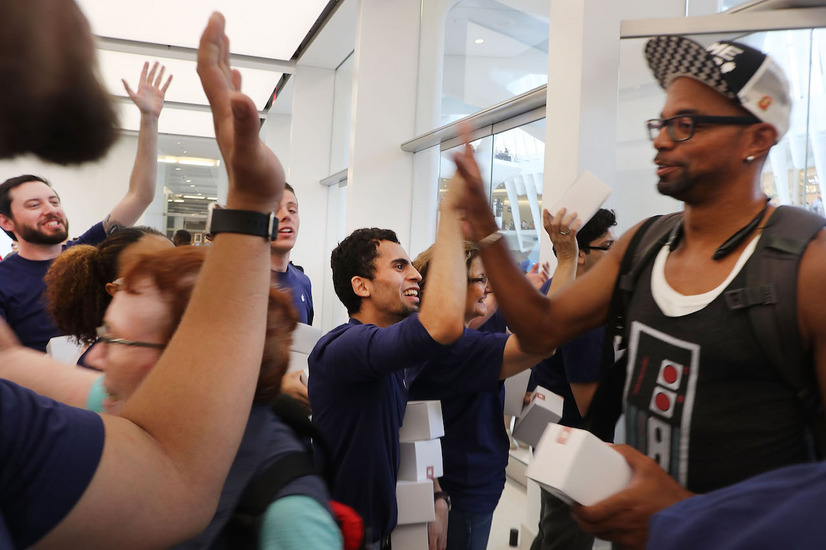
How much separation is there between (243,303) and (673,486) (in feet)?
2.78

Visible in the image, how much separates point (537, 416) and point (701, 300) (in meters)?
1.29

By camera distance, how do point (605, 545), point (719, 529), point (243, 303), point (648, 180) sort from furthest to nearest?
point (648, 180) < point (605, 545) < point (243, 303) < point (719, 529)

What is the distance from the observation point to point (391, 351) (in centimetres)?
188

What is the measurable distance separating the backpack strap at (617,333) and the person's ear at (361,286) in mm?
1223

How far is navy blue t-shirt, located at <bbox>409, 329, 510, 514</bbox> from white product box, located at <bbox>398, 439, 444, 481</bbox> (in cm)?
21

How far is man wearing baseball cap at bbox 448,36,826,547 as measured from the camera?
112 centimetres

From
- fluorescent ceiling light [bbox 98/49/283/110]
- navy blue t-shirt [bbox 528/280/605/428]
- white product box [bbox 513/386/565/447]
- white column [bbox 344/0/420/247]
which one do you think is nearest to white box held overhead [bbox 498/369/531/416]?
navy blue t-shirt [bbox 528/280/605/428]

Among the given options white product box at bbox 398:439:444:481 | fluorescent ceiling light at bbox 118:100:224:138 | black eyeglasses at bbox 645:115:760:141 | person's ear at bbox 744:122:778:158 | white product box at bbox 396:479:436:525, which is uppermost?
fluorescent ceiling light at bbox 118:100:224:138

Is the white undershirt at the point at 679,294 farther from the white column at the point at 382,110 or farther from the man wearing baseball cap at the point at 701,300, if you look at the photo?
the white column at the point at 382,110

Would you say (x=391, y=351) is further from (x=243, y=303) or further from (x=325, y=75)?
(x=325, y=75)

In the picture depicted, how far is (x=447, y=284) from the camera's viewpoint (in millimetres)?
1927

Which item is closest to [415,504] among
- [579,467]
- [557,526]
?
[557,526]

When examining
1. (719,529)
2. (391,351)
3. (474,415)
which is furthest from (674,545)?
(474,415)

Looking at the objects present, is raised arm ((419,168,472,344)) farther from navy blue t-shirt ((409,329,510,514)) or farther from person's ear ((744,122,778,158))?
person's ear ((744,122,778,158))
